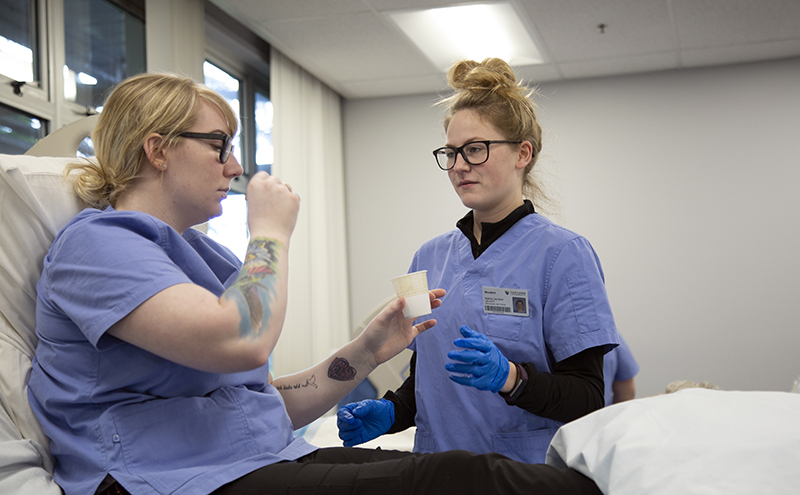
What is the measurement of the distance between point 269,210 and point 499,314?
60cm

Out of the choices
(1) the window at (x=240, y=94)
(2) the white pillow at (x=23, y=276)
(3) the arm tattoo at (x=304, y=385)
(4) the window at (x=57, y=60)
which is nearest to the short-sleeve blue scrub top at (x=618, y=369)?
(3) the arm tattoo at (x=304, y=385)

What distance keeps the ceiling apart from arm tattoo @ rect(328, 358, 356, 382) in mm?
2583

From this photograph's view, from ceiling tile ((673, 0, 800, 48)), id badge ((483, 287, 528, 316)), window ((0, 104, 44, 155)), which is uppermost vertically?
ceiling tile ((673, 0, 800, 48))

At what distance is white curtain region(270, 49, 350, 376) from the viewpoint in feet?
14.4

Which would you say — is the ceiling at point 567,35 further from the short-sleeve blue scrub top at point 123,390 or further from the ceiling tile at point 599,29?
the short-sleeve blue scrub top at point 123,390

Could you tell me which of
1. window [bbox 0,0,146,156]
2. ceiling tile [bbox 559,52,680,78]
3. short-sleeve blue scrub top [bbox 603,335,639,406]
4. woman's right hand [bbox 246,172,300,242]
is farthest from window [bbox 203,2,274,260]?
woman's right hand [bbox 246,172,300,242]

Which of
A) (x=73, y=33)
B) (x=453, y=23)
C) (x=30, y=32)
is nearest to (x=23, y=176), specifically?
(x=30, y=32)

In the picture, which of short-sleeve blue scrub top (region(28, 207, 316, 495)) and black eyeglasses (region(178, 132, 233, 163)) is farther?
black eyeglasses (region(178, 132, 233, 163))

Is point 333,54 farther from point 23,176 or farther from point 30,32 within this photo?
point 23,176

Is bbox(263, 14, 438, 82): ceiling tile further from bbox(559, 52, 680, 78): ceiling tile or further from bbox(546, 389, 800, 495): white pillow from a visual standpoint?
bbox(546, 389, 800, 495): white pillow

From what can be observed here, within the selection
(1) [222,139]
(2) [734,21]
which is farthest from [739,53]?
(1) [222,139]

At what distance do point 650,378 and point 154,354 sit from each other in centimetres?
421

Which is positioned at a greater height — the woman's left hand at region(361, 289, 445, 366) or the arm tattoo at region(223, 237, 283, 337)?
the arm tattoo at region(223, 237, 283, 337)

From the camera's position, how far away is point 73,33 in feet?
10.6
